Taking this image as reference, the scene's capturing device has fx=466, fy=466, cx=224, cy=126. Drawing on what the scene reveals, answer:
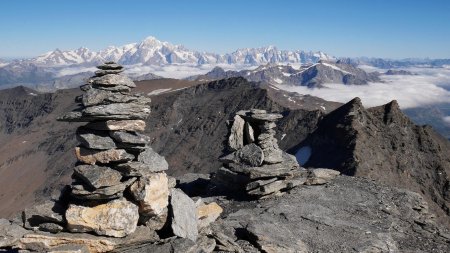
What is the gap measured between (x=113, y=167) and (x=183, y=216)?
4.68 meters

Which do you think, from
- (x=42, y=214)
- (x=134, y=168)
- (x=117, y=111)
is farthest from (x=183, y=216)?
(x=42, y=214)

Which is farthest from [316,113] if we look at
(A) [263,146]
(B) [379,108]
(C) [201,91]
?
(A) [263,146]

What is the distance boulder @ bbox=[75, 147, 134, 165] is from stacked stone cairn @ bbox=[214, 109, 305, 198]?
1172 cm

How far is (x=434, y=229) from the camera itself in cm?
3080

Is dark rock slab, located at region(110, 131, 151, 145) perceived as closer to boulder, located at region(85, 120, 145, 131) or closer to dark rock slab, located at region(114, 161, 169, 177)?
boulder, located at region(85, 120, 145, 131)

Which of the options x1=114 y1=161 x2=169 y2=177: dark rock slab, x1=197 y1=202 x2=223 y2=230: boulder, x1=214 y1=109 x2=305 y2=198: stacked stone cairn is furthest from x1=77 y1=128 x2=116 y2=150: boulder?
x1=214 y1=109 x2=305 y2=198: stacked stone cairn

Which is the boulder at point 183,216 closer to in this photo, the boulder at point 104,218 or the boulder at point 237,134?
the boulder at point 104,218

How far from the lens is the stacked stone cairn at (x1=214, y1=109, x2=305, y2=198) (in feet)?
112

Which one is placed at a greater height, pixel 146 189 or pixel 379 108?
pixel 146 189

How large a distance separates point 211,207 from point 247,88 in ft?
448

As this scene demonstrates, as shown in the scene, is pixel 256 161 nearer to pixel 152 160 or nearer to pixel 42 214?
pixel 152 160

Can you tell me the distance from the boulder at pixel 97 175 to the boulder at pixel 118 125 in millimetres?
2161

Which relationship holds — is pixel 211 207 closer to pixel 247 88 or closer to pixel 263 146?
pixel 263 146

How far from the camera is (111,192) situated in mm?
23531
